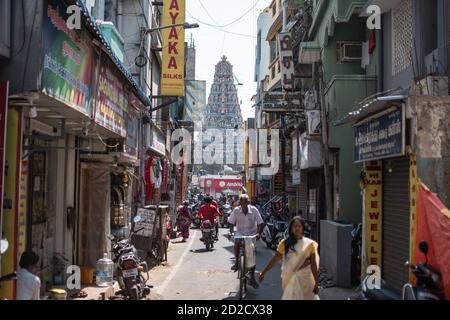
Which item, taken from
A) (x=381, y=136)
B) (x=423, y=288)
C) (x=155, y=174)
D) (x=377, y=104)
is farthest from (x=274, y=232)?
(x=423, y=288)

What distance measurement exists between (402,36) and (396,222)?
4.20m

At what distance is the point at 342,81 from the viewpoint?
45.0 feet

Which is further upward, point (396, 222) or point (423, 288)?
point (396, 222)

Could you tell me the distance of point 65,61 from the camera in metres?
6.81

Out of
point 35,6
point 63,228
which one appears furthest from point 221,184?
point 35,6

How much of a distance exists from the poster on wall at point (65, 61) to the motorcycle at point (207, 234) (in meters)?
8.67

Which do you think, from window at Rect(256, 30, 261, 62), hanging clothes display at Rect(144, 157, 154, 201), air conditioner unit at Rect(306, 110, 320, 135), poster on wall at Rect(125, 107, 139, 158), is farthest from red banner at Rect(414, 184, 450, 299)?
window at Rect(256, 30, 261, 62)

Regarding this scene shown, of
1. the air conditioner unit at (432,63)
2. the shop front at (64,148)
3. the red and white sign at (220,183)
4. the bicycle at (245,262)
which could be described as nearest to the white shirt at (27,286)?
the shop front at (64,148)

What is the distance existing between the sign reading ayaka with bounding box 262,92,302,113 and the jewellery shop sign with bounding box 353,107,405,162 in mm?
7717

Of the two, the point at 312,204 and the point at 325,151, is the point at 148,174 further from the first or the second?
the point at 325,151

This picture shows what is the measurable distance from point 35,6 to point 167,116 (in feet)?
65.5

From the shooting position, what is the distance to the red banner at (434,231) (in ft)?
18.3

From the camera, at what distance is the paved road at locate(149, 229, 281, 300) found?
9234 mm

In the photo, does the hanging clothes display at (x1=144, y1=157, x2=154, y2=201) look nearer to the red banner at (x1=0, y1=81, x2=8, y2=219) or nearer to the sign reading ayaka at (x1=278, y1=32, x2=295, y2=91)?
the sign reading ayaka at (x1=278, y1=32, x2=295, y2=91)
